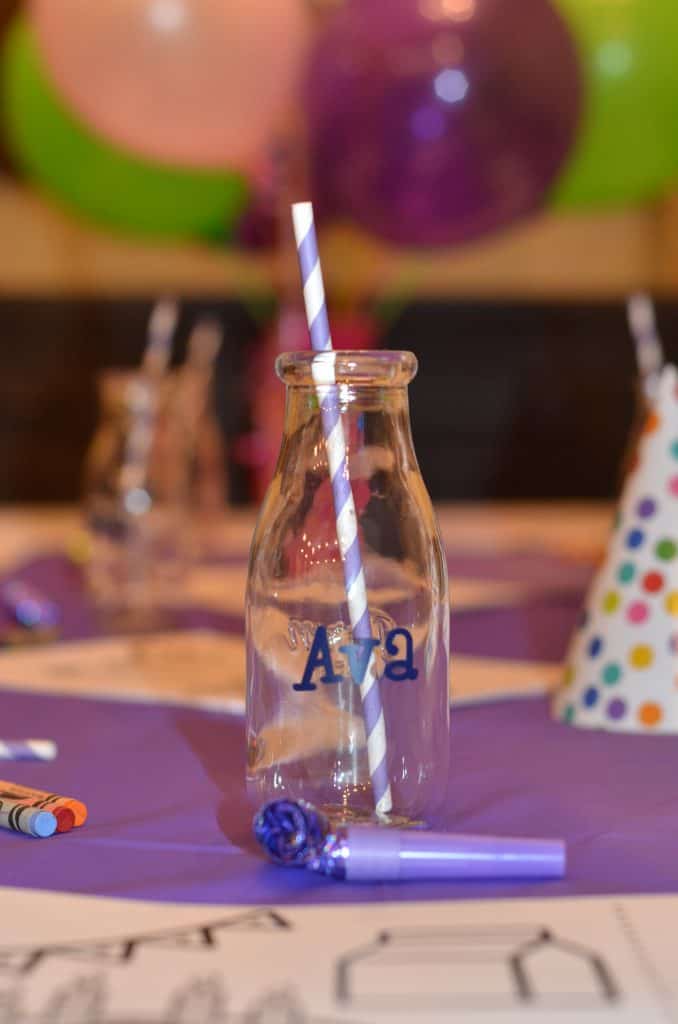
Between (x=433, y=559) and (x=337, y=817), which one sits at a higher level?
(x=433, y=559)

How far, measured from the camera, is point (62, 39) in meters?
1.94

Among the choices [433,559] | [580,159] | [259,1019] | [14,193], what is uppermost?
[14,193]

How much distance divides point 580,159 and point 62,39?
0.72 metres

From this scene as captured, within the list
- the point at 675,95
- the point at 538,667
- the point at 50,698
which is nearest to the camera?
the point at 50,698

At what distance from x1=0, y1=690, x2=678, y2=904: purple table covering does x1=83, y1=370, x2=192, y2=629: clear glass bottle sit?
17.7 inches

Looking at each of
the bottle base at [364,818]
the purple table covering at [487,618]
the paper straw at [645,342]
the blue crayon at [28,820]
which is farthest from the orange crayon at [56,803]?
the paper straw at [645,342]

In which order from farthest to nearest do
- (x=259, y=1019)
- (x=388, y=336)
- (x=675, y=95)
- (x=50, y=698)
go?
1. (x=388, y=336)
2. (x=675, y=95)
3. (x=50, y=698)
4. (x=259, y=1019)

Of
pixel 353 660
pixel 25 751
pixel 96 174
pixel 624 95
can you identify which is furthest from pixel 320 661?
pixel 96 174

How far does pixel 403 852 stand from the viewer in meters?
0.58

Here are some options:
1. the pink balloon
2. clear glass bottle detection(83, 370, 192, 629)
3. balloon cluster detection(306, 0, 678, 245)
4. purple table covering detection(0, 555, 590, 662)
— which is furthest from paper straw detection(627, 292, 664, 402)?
the pink balloon

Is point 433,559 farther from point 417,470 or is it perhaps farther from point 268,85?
point 268,85

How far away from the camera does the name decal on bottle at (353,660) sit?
635 mm

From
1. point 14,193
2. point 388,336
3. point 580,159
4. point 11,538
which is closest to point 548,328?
point 388,336

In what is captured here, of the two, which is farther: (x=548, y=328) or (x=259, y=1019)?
(x=548, y=328)
